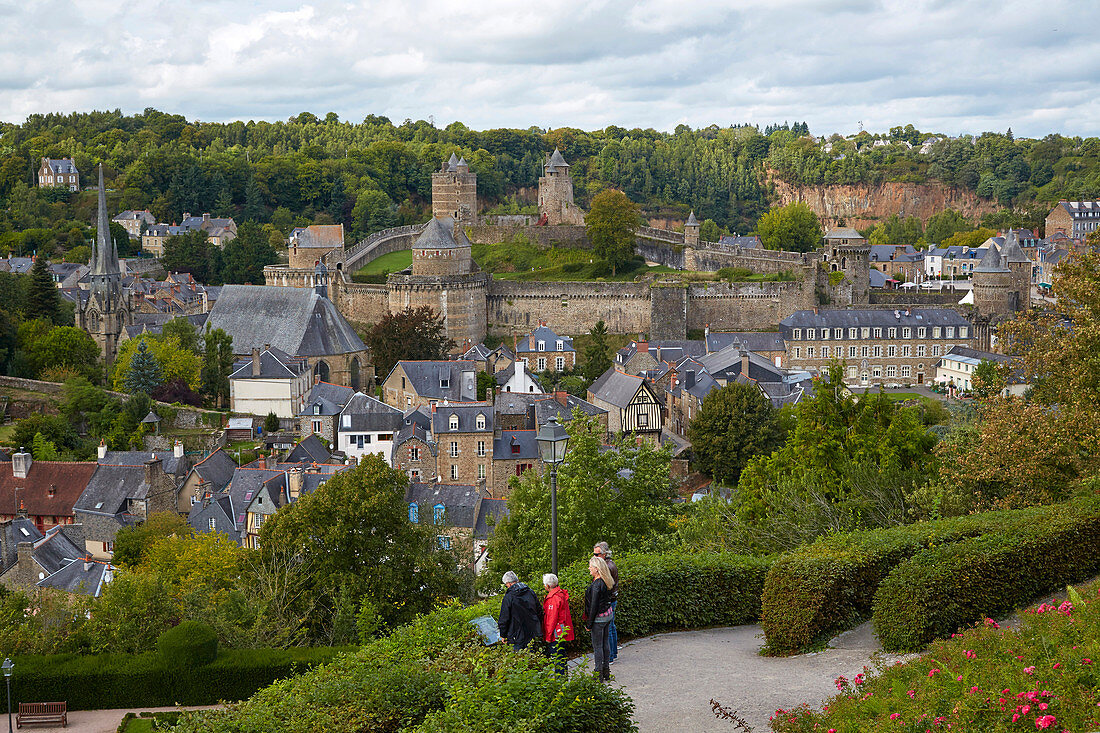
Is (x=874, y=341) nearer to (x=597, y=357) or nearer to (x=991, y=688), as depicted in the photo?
(x=597, y=357)

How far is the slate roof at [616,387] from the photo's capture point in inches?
1547

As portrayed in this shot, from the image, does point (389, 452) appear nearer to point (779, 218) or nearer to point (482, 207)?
point (779, 218)

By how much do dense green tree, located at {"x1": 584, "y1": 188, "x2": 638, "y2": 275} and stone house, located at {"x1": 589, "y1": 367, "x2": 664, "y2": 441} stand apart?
16.2 m

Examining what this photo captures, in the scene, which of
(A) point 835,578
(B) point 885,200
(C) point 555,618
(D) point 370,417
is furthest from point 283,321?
(B) point 885,200

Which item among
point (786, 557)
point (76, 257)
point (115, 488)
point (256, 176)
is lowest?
point (115, 488)

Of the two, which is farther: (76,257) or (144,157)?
(144,157)

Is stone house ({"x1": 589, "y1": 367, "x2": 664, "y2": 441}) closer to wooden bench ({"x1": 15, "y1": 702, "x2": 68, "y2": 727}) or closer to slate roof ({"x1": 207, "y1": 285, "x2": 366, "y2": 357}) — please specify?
slate roof ({"x1": 207, "y1": 285, "x2": 366, "y2": 357})

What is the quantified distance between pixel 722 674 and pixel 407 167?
7953cm

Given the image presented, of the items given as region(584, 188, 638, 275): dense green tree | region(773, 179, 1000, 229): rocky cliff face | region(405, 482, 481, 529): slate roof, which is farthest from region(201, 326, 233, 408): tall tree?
region(773, 179, 1000, 229): rocky cliff face

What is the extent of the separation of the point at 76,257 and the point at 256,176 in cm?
1718

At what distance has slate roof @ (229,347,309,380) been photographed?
41.0 metres

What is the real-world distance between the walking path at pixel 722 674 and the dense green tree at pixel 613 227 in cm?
4522

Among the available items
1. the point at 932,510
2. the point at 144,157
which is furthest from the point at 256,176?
the point at 932,510

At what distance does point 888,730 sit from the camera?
22.2 ft
